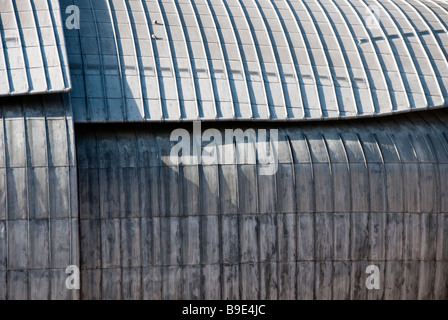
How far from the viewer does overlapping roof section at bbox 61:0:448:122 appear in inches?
891

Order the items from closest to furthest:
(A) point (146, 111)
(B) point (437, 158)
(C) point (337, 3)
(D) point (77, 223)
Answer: (D) point (77, 223)
(A) point (146, 111)
(B) point (437, 158)
(C) point (337, 3)

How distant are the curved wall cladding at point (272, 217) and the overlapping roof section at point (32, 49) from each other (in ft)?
6.43

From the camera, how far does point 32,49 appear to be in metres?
21.9

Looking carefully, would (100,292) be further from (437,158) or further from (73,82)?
(437,158)

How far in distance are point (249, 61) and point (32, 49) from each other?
6956 millimetres

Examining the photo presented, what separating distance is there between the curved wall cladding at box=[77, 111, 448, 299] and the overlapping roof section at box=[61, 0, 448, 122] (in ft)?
2.50

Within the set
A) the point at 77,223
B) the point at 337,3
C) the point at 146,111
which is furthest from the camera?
the point at 337,3

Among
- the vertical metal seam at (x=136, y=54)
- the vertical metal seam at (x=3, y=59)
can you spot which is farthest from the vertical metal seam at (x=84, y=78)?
the vertical metal seam at (x=3, y=59)

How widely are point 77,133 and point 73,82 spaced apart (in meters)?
1.62

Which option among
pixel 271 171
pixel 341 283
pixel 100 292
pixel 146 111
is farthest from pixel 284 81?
pixel 100 292

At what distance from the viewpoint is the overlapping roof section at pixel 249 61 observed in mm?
22641

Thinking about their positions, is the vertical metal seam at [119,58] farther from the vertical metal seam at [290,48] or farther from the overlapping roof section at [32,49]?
the vertical metal seam at [290,48]

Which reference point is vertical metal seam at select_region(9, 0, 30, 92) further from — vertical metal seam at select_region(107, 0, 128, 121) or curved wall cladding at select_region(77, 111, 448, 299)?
vertical metal seam at select_region(107, 0, 128, 121)

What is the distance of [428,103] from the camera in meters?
24.2
